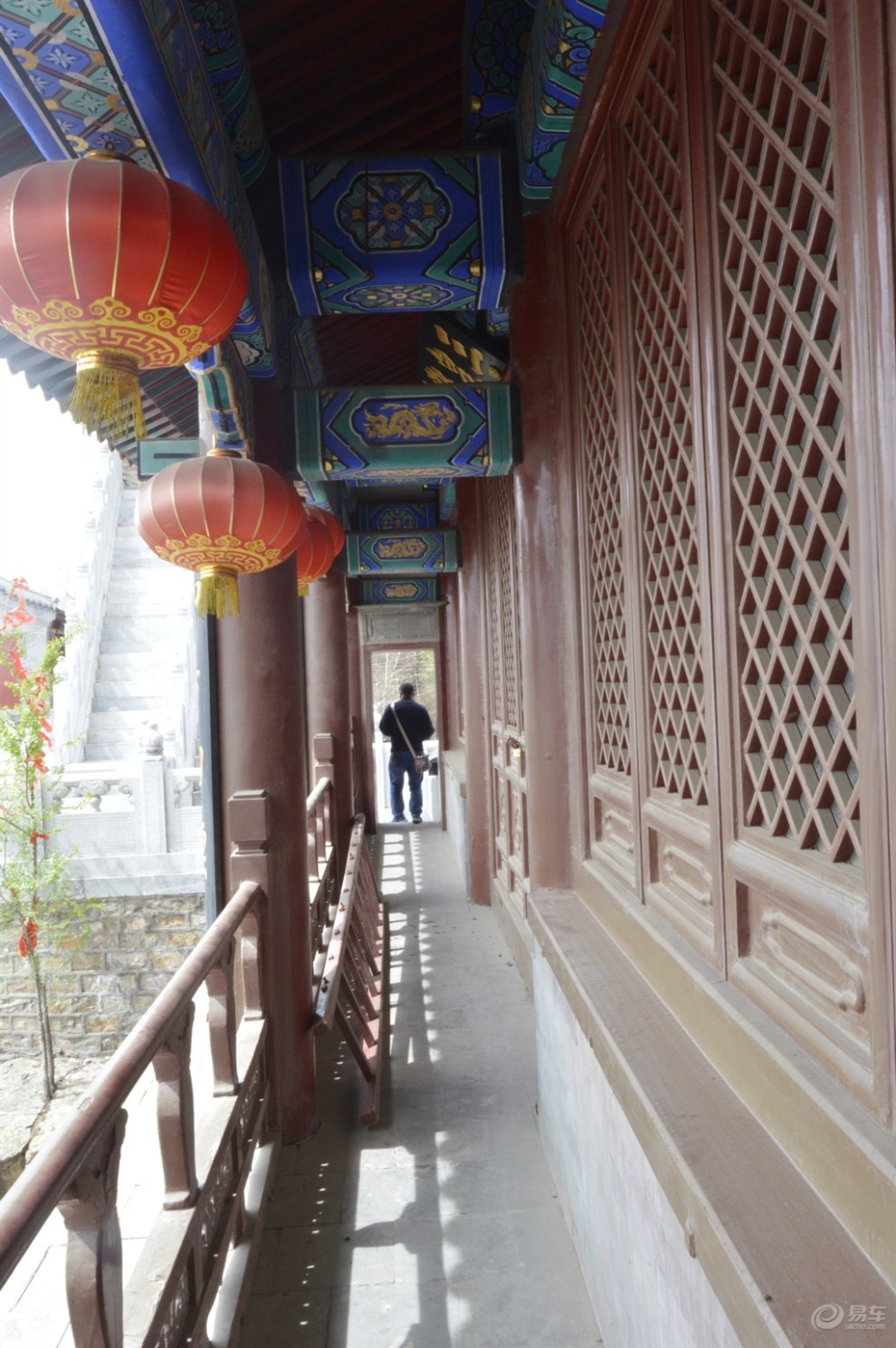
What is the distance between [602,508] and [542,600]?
0.57 metres

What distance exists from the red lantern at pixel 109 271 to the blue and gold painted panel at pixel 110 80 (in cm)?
13

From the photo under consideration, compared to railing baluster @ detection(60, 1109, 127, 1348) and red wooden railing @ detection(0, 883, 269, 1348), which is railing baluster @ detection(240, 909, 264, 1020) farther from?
railing baluster @ detection(60, 1109, 127, 1348)

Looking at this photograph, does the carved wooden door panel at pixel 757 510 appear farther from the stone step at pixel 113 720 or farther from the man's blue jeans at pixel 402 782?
the stone step at pixel 113 720

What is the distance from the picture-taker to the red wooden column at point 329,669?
331 inches

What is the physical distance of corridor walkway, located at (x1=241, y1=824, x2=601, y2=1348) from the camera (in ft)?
8.95

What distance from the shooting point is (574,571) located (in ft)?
11.4

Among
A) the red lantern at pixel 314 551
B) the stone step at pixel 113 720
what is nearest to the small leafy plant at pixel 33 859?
the stone step at pixel 113 720

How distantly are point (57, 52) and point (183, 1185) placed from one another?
2681mm

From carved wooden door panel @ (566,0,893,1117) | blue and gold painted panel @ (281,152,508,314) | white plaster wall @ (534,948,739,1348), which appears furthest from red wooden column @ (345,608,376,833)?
carved wooden door panel @ (566,0,893,1117)

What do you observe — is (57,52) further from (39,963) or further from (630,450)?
(39,963)

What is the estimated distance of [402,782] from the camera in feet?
43.6

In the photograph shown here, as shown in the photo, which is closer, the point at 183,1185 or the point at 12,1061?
the point at 183,1185

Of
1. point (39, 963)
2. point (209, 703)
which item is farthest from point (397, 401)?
point (39, 963)

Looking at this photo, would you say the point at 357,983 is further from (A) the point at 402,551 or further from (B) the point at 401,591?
(B) the point at 401,591
